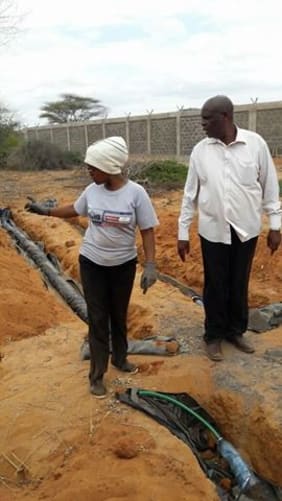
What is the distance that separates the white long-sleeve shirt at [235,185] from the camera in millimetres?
3988

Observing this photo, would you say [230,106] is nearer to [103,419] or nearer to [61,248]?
[103,419]

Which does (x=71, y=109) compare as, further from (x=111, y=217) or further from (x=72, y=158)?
(x=111, y=217)

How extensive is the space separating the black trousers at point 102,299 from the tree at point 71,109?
3665 centimetres

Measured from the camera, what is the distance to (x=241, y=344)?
455cm

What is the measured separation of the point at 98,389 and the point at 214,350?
1.06 meters

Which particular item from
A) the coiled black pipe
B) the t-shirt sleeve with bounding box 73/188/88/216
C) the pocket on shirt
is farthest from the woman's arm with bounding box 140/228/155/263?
the coiled black pipe

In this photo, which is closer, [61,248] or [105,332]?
[105,332]

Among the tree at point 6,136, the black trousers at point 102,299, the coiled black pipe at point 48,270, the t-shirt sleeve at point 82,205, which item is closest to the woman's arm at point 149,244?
the black trousers at point 102,299

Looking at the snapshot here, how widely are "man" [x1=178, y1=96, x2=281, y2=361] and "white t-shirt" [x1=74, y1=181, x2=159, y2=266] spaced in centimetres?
59

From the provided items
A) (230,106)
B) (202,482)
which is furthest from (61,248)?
(202,482)

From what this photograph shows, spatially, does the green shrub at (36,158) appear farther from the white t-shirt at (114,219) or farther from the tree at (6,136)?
the white t-shirt at (114,219)

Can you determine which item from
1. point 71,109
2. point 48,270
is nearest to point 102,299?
point 48,270

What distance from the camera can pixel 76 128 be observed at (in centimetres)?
2788

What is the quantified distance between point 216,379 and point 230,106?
2.05 meters
